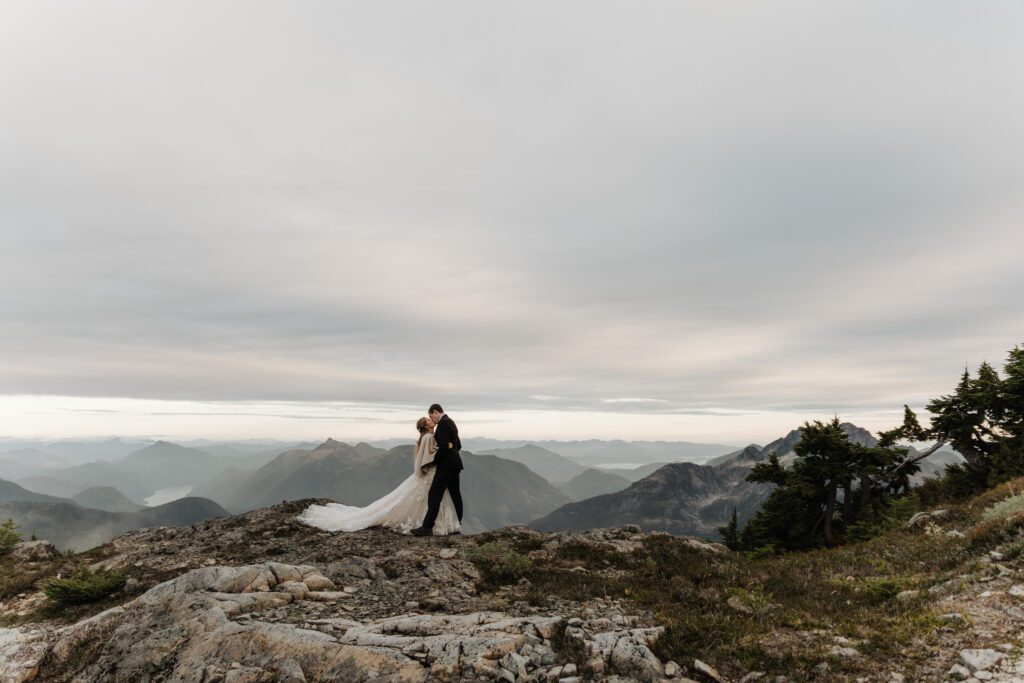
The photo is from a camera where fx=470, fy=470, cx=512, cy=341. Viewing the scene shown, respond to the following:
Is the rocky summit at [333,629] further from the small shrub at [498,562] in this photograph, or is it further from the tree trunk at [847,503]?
the tree trunk at [847,503]

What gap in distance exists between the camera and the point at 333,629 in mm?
8648

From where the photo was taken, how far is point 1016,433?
21.2 m

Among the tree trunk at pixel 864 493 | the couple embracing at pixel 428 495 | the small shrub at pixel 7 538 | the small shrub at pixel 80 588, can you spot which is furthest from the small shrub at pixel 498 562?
the small shrub at pixel 7 538

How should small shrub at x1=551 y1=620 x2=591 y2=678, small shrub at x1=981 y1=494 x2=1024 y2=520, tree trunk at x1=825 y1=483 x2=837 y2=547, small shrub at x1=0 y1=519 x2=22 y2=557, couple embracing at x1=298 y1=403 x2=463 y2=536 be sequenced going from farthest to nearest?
1. tree trunk at x1=825 y1=483 x2=837 y2=547
2. small shrub at x1=0 y1=519 x2=22 y2=557
3. couple embracing at x1=298 y1=403 x2=463 y2=536
4. small shrub at x1=981 y1=494 x2=1024 y2=520
5. small shrub at x1=551 y1=620 x2=591 y2=678

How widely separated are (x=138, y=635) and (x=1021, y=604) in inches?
616

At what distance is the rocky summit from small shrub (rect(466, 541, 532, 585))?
0.48 ft

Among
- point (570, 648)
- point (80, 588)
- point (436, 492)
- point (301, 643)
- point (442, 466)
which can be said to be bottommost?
point (80, 588)

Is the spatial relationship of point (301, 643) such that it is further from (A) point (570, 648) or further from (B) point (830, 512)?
(B) point (830, 512)

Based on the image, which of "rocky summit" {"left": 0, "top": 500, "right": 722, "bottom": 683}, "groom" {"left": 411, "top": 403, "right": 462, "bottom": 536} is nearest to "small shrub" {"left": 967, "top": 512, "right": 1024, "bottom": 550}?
"rocky summit" {"left": 0, "top": 500, "right": 722, "bottom": 683}

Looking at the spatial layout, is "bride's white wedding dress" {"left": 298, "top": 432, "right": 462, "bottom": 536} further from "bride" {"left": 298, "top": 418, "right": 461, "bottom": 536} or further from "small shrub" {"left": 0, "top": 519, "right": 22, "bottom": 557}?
"small shrub" {"left": 0, "top": 519, "right": 22, "bottom": 557}

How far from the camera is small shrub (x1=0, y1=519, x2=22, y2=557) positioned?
19570mm

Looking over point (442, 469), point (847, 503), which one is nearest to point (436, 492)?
point (442, 469)

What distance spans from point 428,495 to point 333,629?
982 cm

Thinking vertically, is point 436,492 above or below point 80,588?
above
